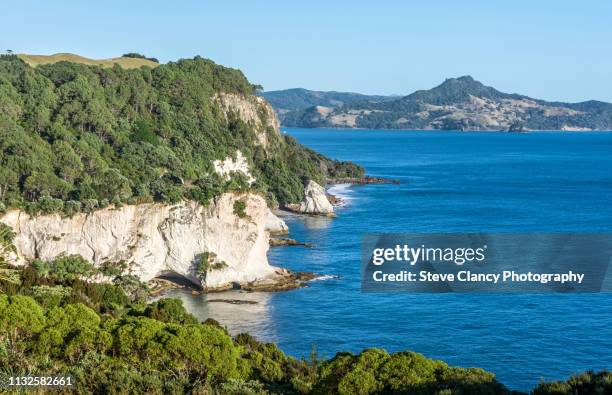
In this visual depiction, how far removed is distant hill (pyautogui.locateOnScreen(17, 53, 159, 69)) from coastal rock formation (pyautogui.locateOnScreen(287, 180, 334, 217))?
31.7m

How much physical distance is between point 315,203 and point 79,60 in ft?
129

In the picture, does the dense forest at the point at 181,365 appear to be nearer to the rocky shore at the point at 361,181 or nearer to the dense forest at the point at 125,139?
the dense forest at the point at 125,139

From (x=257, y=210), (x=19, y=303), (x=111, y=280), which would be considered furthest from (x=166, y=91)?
(x=19, y=303)

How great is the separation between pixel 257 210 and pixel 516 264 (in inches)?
786

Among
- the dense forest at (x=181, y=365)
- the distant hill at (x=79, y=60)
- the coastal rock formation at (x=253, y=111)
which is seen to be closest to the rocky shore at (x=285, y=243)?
the coastal rock formation at (x=253, y=111)

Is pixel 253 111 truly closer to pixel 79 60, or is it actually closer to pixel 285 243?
pixel 79 60

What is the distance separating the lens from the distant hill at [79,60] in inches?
3735

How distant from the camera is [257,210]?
57625 millimetres

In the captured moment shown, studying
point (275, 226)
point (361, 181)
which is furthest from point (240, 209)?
point (361, 181)

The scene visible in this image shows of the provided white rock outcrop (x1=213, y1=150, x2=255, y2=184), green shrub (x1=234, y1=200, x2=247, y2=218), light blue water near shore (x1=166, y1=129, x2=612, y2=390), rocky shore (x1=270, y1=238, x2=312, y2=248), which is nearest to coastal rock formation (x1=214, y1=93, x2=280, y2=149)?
white rock outcrop (x1=213, y1=150, x2=255, y2=184)

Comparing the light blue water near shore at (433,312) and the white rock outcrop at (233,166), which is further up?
the white rock outcrop at (233,166)

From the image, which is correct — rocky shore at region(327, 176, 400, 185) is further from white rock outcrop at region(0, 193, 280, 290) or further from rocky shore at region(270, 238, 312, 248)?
white rock outcrop at region(0, 193, 280, 290)

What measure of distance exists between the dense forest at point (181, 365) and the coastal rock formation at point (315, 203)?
189 ft

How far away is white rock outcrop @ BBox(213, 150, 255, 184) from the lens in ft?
272
